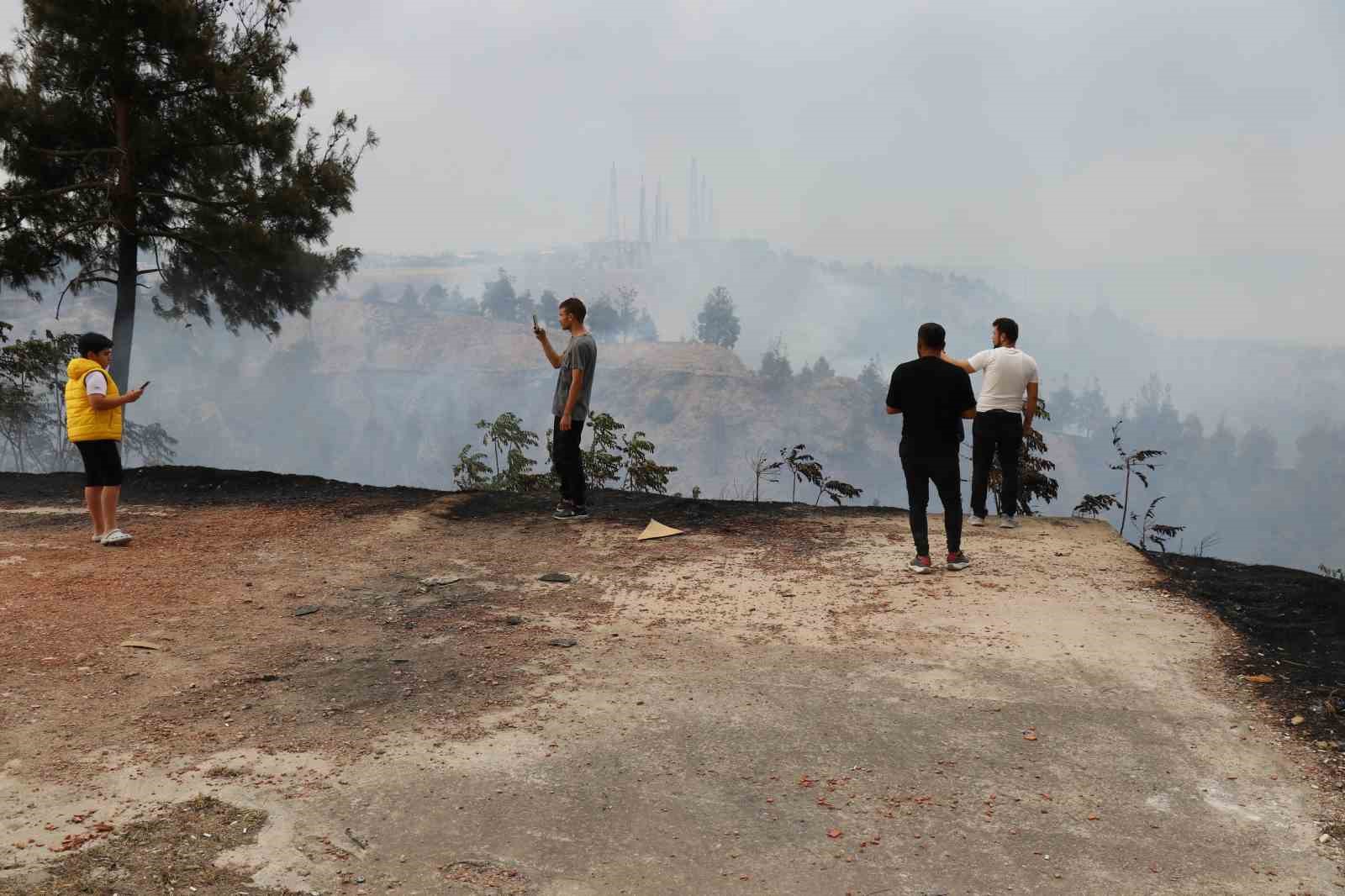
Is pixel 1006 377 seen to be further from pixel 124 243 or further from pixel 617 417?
pixel 617 417

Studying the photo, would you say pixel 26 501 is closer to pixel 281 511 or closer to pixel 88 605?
pixel 281 511

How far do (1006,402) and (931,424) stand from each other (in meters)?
1.74

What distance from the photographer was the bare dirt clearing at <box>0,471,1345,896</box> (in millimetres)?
3324

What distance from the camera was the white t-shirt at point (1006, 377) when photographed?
27.3ft

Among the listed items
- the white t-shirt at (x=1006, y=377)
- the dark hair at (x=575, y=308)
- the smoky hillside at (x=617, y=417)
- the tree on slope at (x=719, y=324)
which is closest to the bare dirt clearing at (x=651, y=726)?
the white t-shirt at (x=1006, y=377)

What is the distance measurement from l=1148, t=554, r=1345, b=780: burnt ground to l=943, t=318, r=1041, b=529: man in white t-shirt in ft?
4.32

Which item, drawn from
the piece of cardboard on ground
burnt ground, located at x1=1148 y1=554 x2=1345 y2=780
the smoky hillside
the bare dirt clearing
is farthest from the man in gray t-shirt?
the smoky hillside

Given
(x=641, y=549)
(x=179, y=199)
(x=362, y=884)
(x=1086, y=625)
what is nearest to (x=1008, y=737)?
(x=1086, y=625)

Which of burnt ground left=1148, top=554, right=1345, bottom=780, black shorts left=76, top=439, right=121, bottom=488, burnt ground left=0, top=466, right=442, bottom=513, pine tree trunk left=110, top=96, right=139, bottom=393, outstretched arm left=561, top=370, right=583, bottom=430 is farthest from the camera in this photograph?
pine tree trunk left=110, top=96, right=139, bottom=393

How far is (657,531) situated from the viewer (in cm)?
840

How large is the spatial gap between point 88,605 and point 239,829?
347cm

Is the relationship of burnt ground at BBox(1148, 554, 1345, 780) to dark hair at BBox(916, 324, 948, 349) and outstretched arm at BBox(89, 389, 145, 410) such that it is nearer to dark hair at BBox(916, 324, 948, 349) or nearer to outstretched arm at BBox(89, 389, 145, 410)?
dark hair at BBox(916, 324, 948, 349)

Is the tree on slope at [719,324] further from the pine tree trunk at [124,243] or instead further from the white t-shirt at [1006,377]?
the white t-shirt at [1006,377]

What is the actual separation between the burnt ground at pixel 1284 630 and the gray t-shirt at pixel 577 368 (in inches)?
185
